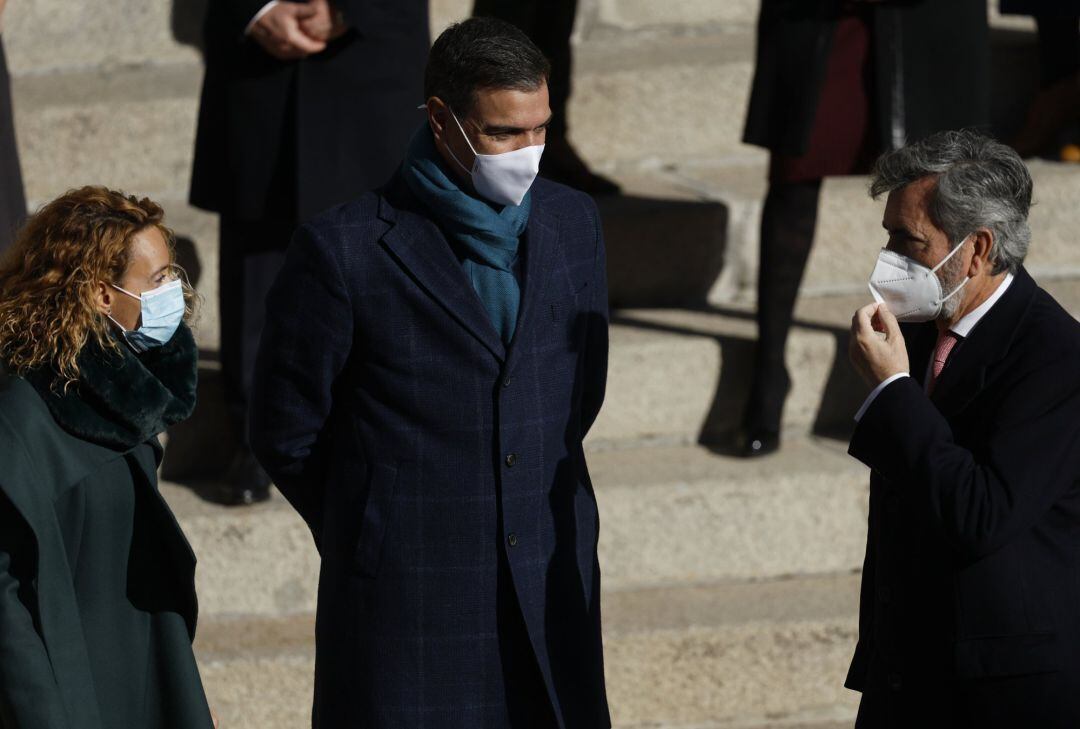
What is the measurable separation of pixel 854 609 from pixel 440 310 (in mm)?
1889

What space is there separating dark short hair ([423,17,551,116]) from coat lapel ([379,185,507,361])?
0.70 feet

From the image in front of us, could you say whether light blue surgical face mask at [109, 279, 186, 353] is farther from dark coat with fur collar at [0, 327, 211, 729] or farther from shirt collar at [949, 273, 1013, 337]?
shirt collar at [949, 273, 1013, 337]

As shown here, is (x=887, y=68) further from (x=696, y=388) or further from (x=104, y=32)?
(x=104, y=32)

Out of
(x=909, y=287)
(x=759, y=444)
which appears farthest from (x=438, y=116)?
(x=759, y=444)

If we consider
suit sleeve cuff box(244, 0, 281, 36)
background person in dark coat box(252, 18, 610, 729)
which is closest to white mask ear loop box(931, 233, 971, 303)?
background person in dark coat box(252, 18, 610, 729)

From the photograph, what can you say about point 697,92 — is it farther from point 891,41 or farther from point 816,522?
point 816,522

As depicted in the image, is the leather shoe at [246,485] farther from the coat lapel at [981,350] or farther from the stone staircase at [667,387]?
the coat lapel at [981,350]

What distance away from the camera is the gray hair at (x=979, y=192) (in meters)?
2.39

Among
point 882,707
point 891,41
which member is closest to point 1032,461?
point 882,707

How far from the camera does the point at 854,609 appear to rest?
4.03 m

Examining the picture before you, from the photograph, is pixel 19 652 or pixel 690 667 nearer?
pixel 19 652

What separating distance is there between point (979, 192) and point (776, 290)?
1950mm

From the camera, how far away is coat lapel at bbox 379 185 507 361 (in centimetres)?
258

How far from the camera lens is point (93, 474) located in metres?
2.60
